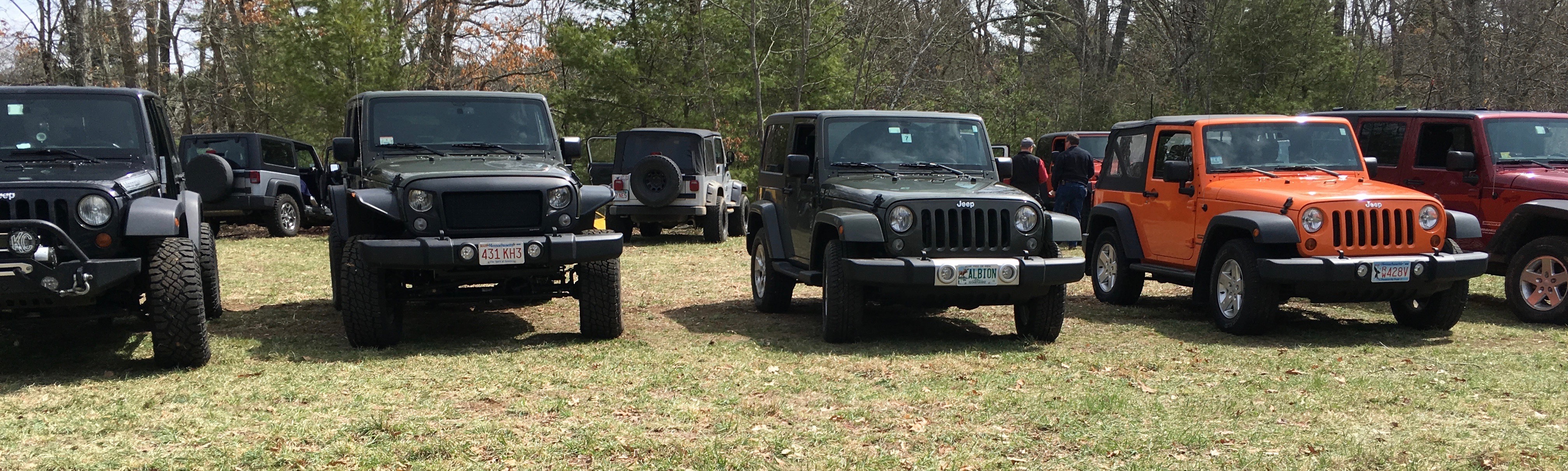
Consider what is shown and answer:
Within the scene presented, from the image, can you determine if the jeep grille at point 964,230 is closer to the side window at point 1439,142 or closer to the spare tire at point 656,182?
the side window at point 1439,142

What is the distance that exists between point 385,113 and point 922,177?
3905mm

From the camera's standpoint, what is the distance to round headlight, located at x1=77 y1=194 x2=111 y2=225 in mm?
6648

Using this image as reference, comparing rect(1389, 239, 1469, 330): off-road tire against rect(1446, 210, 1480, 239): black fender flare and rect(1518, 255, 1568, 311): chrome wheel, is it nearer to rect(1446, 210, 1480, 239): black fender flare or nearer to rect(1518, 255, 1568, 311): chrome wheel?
rect(1446, 210, 1480, 239): black fender flare

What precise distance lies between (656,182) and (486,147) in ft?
25.6

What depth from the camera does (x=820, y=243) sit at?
8.54 metres

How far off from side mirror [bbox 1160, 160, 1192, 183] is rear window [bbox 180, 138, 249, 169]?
46.6ft

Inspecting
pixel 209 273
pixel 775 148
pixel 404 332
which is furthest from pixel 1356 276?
pixel 209 273

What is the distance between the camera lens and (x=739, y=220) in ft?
61.4

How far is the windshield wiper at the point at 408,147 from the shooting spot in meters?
8.85

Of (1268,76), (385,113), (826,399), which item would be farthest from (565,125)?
(826,399)

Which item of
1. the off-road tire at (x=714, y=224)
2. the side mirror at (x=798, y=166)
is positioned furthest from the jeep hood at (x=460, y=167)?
the off-road tire at (x=714, y=224)

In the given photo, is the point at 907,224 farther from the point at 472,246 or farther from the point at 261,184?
the point at 261,184

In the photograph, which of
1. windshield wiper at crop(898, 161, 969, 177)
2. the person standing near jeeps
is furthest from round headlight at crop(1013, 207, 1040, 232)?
the person standing near jeeps

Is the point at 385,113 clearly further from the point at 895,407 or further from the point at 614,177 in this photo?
the point at 614,177
